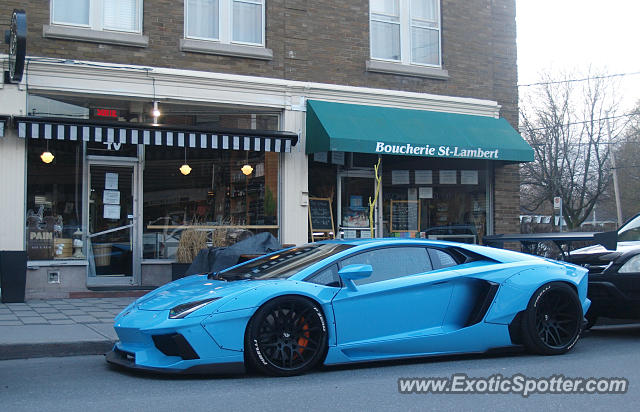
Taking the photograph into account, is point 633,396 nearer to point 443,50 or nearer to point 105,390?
point 105,390

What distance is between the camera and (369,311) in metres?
6.16

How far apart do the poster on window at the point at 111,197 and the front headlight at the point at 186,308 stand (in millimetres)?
6965

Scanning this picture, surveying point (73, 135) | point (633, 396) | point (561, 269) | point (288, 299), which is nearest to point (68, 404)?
point (288, 299)

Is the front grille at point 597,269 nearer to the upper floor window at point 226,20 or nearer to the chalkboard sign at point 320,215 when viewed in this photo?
the chalkboard sign at point 320,215

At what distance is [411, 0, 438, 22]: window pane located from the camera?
14.6 meters

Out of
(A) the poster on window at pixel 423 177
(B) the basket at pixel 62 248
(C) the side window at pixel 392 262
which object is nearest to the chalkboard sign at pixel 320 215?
(A) the poster on window at pixel 423 177

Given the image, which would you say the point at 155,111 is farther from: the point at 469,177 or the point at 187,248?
the point at 469,177

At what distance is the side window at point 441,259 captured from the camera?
22.0 ft

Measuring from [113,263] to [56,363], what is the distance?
5.53m

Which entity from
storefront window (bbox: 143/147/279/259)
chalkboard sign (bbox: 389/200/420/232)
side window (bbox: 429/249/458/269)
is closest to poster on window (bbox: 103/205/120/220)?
storefront window (bbox: 143/147/279/259)

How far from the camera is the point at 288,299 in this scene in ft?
19.2

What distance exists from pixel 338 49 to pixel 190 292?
8.39m

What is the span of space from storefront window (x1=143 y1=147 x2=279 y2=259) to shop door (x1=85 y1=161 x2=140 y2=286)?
0.26 metres

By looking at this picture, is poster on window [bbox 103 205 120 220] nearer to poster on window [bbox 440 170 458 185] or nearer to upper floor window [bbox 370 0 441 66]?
upper floor window [bbox 370 0 441 66]
